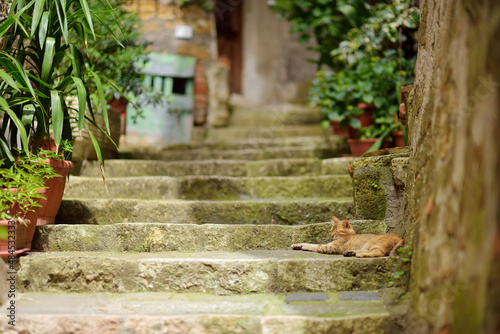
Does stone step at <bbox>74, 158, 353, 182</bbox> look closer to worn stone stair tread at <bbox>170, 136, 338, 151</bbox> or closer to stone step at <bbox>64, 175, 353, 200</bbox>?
stone step at <bbox>64, 175, 353, 200</bbox>

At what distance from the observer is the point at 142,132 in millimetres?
5047

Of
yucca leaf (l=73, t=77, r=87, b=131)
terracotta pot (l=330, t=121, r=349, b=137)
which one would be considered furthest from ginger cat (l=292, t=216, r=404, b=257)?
terracotta pot (l=330, t=121, r=349, b=137)

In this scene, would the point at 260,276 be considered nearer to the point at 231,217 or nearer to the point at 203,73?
the point at 231,217

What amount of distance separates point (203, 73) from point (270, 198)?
2.94 meters

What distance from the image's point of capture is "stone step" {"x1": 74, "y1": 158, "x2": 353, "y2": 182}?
3.24 meters

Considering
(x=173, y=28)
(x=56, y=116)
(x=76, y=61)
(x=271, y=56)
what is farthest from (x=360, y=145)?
(x=271, y=56)

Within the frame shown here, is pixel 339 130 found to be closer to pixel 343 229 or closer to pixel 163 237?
pixel 343 229

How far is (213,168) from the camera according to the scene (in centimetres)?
340

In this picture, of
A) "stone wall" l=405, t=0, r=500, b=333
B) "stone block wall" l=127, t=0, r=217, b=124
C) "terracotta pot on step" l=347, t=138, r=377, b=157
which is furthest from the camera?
"stone block wall" l=127, t=0, r=217, b=124

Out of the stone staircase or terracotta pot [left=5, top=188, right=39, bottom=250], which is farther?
terracotta pot [left=5, top=188, right=39, bottom=250]

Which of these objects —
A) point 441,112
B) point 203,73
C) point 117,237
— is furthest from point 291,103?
point 441,112

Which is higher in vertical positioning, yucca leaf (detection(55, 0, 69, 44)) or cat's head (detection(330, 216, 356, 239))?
yucca leaf (detection(55, 0, 69, 44))

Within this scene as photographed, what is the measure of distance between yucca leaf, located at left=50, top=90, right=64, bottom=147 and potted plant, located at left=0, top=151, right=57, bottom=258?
5.1 inches

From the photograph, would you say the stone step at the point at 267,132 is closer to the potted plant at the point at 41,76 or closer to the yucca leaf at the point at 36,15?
the potted plant at the point at 41,76
